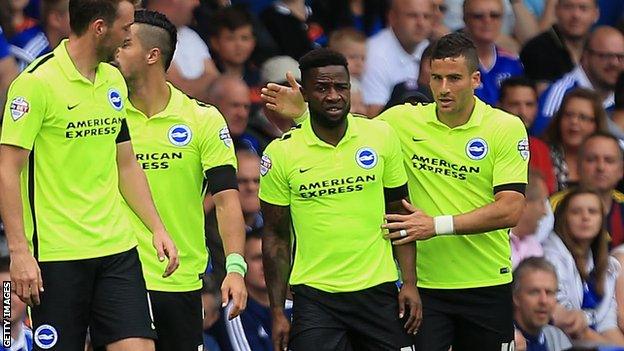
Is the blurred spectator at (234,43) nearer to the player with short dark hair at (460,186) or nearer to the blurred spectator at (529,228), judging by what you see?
the blurred spectator at (529,228)

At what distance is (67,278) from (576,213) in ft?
17.8

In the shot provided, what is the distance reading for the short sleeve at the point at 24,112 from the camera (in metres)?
8.34

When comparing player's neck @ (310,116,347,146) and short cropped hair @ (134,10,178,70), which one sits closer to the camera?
player's neck @ (310,116,347,146)

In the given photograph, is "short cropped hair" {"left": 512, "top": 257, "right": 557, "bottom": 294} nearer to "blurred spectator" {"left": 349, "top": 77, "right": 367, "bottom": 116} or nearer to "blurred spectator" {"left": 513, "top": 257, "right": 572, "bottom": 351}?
"blurred spectator" {"left": 513, "top": 257, "right": 572, "bottom": 351}

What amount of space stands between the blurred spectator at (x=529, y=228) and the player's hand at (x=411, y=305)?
2.94m

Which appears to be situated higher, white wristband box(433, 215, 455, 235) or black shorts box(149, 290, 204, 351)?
white wristband box(433, 215, 455, 235)

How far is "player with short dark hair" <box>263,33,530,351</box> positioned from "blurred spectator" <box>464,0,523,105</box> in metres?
4.16

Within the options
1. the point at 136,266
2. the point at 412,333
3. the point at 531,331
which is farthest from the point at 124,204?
Answer: the point at 531,331

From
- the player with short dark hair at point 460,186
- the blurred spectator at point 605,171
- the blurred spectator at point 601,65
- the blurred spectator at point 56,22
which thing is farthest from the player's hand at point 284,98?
the blurred spectator at point 601,65

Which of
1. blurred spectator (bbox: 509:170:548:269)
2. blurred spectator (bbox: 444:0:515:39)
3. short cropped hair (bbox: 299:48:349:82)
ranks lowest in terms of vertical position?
blurred spectator (bbox: 509:170:548:269)

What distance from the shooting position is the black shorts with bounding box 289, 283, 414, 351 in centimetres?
937

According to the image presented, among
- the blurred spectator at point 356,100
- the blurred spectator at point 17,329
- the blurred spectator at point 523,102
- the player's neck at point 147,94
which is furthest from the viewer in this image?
the blurred spectator at point 523,102

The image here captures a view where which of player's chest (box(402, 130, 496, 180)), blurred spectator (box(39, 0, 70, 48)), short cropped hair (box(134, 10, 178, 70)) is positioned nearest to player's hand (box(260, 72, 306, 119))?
short cropped hair (box(134, 10, 178, 70))

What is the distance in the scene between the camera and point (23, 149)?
8375mm
